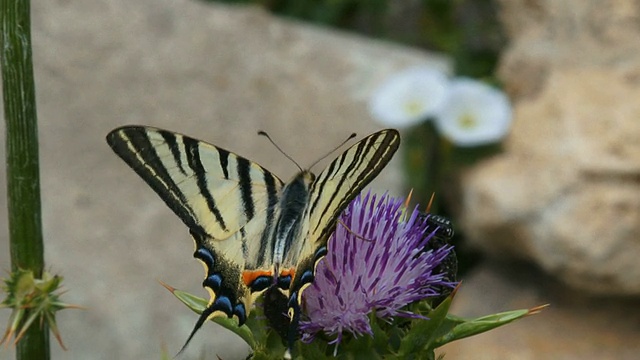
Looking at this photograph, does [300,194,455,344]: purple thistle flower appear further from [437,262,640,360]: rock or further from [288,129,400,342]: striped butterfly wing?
[437,262,640,360]: rock

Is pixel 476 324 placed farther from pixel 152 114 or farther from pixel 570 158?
pixel 152 114

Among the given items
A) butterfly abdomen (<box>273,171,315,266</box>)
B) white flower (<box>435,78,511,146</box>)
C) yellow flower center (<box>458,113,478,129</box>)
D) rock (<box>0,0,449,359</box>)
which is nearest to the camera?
butterfly abdomen (<box>273,171,315,266</box>)

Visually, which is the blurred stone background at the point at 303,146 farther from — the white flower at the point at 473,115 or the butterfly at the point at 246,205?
the butterfly at the point at 246,205

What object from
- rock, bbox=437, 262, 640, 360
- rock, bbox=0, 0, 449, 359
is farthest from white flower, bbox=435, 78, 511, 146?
rock, bbox=437, 262, 640, 360

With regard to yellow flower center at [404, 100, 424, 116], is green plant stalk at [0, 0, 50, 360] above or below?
above

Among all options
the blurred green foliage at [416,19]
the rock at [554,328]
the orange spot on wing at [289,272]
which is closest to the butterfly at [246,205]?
the orange spot on wing at [289,272]

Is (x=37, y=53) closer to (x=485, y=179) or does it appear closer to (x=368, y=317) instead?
(x=485, y=179)

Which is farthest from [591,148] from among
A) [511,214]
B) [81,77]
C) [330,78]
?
[81,77]
